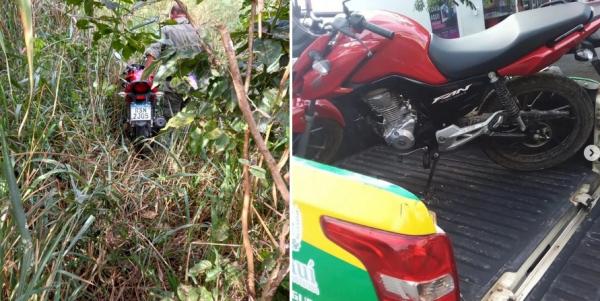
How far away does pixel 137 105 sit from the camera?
12.0 ft

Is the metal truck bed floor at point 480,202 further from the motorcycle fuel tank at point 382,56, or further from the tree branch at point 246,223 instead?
the tree branch at point 246,223

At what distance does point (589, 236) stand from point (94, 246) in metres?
1.77

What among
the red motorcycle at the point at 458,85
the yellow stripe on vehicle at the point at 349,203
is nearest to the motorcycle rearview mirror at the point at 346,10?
the red motorcycle at the point at 458,85

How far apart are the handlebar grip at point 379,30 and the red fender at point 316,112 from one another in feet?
0.56

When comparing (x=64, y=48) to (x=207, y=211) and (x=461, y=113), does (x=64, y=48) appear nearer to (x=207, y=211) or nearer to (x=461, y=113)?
(x=207, y=211)

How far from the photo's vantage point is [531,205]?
3.48 ft

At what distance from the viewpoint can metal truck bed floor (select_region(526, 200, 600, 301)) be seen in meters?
0.97

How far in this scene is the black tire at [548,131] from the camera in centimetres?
101

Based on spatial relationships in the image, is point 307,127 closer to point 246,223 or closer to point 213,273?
point 246,223

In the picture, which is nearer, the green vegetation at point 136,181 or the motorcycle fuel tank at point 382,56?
the motorcycle fuel tank at point 382,56

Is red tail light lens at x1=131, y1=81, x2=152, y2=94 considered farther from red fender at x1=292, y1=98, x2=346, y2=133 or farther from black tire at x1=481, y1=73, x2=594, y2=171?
black tire at x1=481, y1=73, x2=594, y2=171

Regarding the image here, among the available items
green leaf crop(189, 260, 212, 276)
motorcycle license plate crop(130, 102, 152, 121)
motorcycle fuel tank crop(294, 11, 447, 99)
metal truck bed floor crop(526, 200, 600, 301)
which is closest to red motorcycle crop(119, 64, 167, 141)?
motorcycle license plate crop(130, 102, 152, 121)

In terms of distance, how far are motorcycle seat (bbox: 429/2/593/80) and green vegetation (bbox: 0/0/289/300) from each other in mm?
765

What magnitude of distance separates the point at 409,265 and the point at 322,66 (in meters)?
0.45
